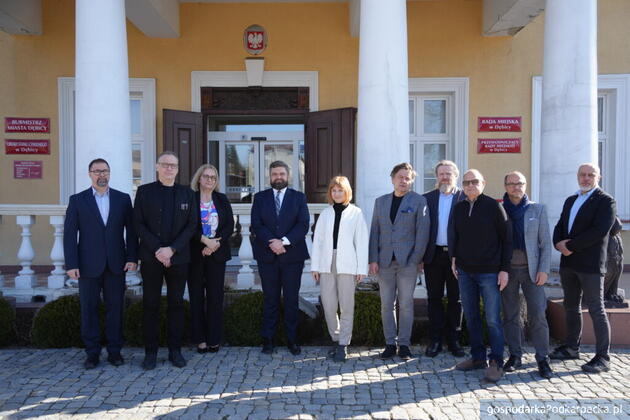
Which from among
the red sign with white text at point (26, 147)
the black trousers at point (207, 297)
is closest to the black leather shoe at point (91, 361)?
the black trousers at point (207, 297)

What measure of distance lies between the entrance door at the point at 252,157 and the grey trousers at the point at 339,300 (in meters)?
4.27

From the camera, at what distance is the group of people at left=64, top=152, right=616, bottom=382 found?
4.18 metres

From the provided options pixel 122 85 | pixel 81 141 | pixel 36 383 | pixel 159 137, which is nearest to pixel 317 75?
pixel 159 137

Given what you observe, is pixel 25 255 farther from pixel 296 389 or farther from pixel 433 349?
pixel 433 349

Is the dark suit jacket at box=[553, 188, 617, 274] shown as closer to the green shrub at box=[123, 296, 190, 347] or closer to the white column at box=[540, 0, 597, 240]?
the white column at box=[540, 0, 597, 240]

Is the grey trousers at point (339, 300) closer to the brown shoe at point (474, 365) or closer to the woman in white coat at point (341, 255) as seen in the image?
the woman in white coat at point (341, 255)

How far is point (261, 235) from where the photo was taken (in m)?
4.75

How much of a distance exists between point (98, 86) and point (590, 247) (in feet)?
16.3

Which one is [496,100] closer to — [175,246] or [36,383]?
[175,246]

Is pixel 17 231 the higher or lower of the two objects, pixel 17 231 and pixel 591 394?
the higher

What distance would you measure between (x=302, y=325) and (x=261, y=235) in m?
1.15

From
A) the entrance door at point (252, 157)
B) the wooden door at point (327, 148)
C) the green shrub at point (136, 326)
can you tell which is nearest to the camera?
the green shrub at point (136, 326)

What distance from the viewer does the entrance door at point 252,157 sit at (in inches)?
347

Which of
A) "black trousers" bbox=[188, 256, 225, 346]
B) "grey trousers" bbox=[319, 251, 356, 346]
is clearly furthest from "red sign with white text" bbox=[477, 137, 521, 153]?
"black trousers" bbox=[188, 256, 225, 346]
